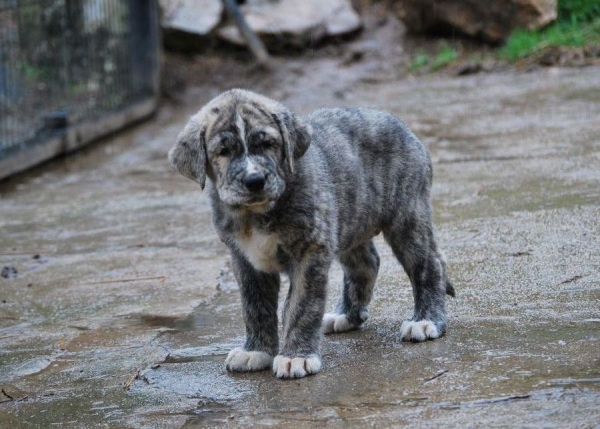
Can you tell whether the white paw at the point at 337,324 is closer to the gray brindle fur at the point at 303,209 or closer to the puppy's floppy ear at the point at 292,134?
the gray brindle fur at the point at 303,209

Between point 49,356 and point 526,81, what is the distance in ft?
28.9

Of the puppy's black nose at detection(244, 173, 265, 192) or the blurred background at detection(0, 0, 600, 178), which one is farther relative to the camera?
the blurred background at detection(0, 0, 600, 178)

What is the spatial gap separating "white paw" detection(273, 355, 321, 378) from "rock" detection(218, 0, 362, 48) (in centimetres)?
1149

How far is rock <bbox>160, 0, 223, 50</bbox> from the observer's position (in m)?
15.8

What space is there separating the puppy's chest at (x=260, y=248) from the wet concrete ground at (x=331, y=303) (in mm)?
528

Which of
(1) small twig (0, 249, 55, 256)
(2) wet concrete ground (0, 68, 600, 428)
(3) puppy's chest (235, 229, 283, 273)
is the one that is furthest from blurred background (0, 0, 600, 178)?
(3) puppy's chest (235, 229, 283, 273)

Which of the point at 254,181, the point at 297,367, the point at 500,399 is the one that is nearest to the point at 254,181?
the point at 254,181

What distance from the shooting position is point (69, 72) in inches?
516

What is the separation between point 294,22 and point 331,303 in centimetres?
1043

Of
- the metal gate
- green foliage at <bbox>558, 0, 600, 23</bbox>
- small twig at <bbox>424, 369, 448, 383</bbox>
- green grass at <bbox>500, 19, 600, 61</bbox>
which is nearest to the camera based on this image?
small twig at <bbox>424, 369, 448, 383</bbox>

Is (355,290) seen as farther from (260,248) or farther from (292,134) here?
(292,134)

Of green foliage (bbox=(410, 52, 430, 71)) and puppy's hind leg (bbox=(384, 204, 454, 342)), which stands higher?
puppy's hind leg (bbox=(384, 204, 454, 342))

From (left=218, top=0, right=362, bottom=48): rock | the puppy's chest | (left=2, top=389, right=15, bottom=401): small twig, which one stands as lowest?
(left=218, top=0, right=362, bottom=48): rock

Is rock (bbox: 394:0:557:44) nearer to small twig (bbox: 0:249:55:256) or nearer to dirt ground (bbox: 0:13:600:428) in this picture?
dirt ground (bbox: 0:13:600:428)
